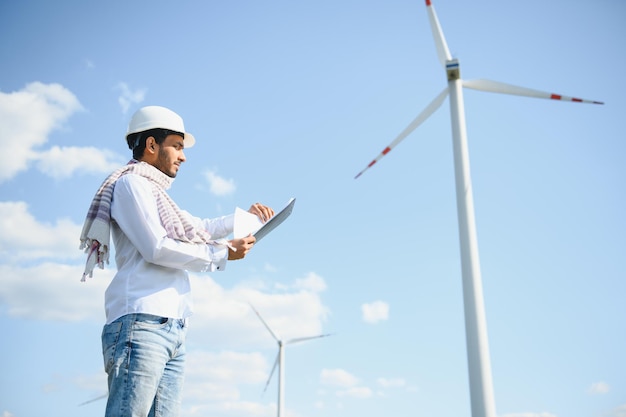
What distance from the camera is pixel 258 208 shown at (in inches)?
226

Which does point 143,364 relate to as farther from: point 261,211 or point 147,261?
point 261,211

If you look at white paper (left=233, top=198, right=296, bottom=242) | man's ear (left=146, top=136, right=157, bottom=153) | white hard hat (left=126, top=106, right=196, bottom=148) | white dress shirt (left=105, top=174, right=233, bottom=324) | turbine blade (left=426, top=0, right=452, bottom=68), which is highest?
turbine blade (left=426, top=0, right=452, bottom=68)

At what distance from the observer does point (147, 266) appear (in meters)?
4.46

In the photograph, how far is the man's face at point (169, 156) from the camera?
16.5 feet

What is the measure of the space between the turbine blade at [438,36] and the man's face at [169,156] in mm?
13449

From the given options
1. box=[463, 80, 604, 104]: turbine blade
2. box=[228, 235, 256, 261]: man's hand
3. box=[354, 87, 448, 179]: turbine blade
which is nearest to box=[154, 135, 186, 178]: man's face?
box=[228, 235, 256, 261]: man's hand

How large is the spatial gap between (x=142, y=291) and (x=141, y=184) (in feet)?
2.80

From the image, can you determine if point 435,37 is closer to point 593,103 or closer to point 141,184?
point 593,103

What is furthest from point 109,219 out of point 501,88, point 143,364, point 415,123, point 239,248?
point 501,88

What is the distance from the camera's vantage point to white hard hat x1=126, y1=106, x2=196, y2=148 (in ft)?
16.4

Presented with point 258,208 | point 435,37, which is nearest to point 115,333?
point 258,208

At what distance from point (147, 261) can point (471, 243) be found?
8.71 metres

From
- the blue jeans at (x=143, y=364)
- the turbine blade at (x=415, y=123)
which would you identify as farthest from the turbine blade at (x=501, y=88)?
the blue jeans at (x=143, y=364)

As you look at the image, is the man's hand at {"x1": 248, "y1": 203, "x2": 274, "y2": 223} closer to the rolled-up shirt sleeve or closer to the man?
the man
